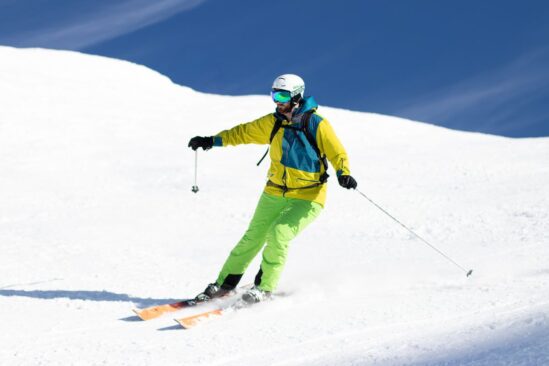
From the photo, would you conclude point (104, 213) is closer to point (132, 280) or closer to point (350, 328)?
point (132, 280)

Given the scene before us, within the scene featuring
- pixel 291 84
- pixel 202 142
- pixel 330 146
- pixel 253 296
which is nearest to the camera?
pixel 253 296

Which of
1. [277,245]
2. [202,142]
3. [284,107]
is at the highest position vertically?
[284,107]

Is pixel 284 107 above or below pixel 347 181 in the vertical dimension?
above

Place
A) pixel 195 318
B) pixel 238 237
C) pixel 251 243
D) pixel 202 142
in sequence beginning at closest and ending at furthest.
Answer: pixel 195 318 < pixel 251 243 < pixel 202 142 < pixel 238 237

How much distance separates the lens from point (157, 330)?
554cm

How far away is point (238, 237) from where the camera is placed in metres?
9.72

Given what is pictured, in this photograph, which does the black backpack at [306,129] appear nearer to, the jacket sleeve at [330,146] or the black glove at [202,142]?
the jacket sleeve at [330,146]

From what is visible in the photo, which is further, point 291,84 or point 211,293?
point 211,293

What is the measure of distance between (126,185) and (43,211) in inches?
81.9

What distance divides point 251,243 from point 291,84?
1492mm

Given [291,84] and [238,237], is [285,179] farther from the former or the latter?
[238,237]

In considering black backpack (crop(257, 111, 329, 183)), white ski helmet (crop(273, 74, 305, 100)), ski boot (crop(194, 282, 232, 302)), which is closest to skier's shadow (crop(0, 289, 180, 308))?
ski boot (crop(194, 282, 232, 302))

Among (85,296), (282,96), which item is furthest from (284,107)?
(85,296)

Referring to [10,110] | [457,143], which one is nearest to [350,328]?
[457,143]
